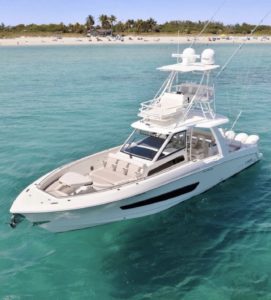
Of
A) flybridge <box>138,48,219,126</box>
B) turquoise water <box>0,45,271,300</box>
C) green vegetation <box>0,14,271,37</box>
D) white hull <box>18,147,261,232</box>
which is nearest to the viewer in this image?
turquoise water <box>0,45,271,300</box>

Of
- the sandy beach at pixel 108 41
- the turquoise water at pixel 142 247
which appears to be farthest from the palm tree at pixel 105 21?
the turquoise water at pixel 142 247

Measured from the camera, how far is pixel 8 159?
17859mm

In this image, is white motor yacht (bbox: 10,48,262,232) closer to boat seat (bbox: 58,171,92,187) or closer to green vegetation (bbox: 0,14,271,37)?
boat seat (bbox: 58,171,92,187)

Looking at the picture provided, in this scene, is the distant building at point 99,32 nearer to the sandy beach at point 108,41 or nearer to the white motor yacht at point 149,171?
the sandy beach at point 108,41

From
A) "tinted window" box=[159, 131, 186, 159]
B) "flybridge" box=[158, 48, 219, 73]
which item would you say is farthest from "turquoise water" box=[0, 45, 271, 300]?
"flybridge" box=[158, 48, 219, 73]

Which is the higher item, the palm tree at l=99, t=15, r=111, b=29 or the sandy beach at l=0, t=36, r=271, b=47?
the palm tree at l=99, t=15, r=111, b=29

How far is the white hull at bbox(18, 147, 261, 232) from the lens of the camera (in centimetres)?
1041

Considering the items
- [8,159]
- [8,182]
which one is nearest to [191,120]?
[8,182]

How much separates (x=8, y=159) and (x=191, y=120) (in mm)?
A: 9109

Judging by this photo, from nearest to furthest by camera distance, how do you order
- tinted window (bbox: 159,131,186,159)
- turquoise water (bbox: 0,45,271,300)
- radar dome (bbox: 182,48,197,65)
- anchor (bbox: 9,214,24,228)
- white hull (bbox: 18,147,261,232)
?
turquoise water (bbox: 0,45,271,300) → anchor (bbox: 9,214,24,228) → white hull (bbox: 18,147,261,232) → tinted window (bbox: 159,131,186,159) → radar dome (bbox: 182,48,197,65)

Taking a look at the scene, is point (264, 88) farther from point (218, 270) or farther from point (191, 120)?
point (218, 270)

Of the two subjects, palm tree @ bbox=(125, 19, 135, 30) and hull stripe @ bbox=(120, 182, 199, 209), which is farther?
palm tree @ bbox=(125, 19, 135, 30)

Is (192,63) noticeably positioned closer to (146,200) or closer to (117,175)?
(117,175)

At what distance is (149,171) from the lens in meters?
12.0
